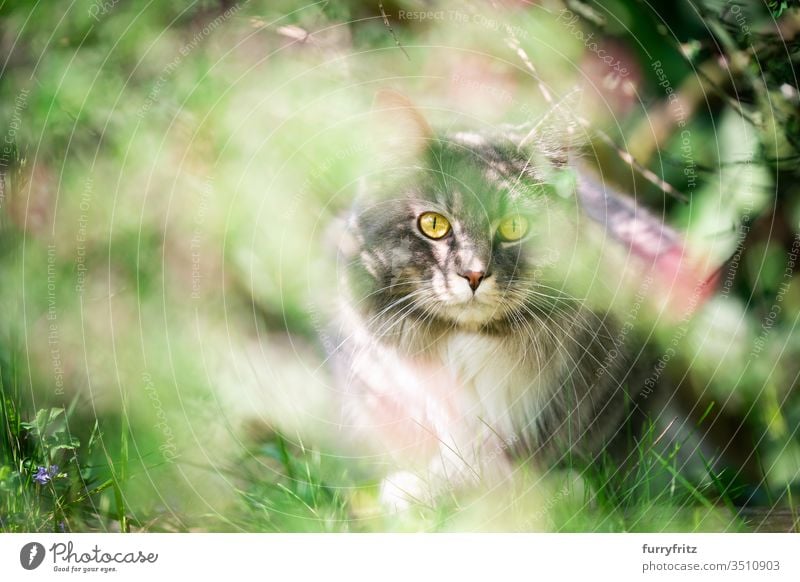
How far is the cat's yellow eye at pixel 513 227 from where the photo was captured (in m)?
2.46

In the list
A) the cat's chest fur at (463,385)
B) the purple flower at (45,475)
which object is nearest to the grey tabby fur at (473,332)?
the cat's chest fur at (463,385)

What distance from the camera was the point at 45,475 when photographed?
2.37 metres

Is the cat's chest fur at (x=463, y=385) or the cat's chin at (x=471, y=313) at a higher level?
the cat's chin at (x=471, y=313)

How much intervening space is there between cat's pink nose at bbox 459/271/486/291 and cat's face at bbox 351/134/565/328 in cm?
4

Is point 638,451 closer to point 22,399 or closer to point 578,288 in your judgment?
point 578,288

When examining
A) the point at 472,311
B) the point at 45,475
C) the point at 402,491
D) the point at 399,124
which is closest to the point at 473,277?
the point at 472,311

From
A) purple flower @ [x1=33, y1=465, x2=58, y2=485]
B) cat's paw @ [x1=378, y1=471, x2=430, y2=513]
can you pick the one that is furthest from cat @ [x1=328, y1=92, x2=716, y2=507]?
purple flower @ [x1=33, y1=465, x2=58, y2=485]

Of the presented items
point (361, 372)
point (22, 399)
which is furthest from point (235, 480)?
point (22, 399)

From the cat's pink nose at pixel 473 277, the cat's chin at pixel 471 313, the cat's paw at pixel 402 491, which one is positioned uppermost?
the cat's pink nose at pixel 473 277
